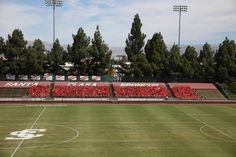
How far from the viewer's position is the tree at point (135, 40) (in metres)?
72.7

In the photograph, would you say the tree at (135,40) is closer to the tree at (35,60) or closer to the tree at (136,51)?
the tree at (136,51)

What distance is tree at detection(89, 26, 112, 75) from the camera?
233ft

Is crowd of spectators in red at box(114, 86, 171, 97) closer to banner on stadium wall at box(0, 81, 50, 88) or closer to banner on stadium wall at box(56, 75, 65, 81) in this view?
banner on stadium wall at box(56, 75, 65, 81)

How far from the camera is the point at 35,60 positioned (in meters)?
67.8

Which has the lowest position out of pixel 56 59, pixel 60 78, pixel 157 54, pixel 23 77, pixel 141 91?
pixel 141 91

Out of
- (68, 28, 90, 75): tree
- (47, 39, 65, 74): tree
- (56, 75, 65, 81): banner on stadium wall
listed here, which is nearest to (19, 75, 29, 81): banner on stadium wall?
(56, 75, 65, 81): banner on stadium wall

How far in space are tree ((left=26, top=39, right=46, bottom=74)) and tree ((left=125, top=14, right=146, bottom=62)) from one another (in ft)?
52.2

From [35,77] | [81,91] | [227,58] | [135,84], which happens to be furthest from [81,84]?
[227,58]

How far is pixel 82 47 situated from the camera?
70625mm

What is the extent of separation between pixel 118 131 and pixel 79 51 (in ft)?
125

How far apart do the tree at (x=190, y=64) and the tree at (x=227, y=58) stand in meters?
4.16

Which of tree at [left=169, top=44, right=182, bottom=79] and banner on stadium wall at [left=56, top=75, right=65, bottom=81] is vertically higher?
tree at [left=169, top=44, right=182, bottom=79]

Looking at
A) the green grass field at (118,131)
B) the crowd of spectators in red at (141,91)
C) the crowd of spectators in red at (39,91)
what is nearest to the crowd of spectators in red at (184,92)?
the crowd of spectators in red at (141,91)

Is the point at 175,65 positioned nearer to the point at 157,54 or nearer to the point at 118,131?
the point at 157,54
